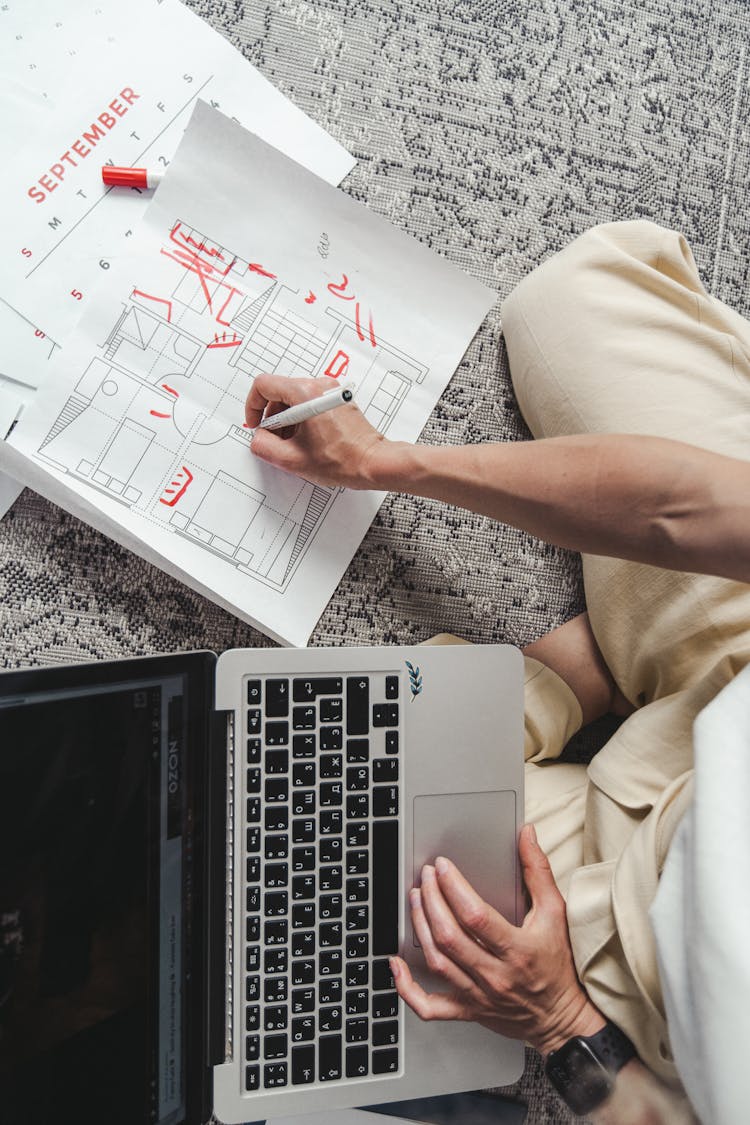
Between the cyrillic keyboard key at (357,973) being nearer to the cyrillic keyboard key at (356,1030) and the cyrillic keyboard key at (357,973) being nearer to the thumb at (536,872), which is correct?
the cyrillic keyboard key at (356,1030)

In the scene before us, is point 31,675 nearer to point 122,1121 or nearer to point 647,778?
point 122,1121

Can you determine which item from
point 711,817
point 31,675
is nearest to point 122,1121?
point 31,675

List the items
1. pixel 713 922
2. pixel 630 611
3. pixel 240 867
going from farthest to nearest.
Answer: pixel 630 611 < pixel 240 867 < pixel 713 922

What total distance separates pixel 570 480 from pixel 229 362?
0.30 meters

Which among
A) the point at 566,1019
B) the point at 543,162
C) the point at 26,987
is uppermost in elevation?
the point at 543,162

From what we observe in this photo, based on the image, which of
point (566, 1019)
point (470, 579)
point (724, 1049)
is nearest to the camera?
point (724, 1049)

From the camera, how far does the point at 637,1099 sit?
0.55 meters

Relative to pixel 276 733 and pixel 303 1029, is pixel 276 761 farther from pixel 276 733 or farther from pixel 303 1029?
pixel 303 1029

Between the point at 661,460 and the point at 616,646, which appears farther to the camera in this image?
the point at 616,646

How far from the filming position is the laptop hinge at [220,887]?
519 mm

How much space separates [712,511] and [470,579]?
0.84ft

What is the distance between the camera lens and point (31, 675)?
1.42 feet

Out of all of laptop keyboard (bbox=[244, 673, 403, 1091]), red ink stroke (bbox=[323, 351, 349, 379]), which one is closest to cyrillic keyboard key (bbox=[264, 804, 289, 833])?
laptop keyboard (bbox=[244, 673, 403, 1091])

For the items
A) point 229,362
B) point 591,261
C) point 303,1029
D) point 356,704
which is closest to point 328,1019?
Answer: point 303,1029
